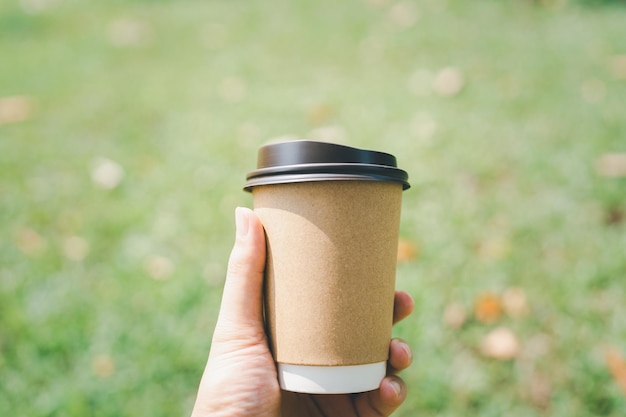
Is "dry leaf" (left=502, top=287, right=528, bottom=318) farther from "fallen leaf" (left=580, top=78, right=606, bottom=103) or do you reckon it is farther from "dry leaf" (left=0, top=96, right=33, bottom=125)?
"dry leaf" (left=0, top=96, right=33, bottom=125)

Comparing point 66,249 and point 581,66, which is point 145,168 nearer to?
point 66,249

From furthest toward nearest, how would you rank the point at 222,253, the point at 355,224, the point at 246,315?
the point at 222,253, the point at 246,315, the point at 355,224

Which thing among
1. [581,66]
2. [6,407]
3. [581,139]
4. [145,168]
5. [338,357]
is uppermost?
[581,66]

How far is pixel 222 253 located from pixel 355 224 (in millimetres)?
1437

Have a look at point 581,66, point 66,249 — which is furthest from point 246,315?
point 581,66

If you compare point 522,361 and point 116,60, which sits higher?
point 116,60

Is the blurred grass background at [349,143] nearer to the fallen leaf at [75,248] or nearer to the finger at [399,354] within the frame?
the fallen leaf at [75,248]

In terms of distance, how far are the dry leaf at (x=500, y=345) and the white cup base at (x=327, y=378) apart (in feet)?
3.14

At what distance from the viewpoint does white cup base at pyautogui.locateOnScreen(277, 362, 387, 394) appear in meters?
1.28

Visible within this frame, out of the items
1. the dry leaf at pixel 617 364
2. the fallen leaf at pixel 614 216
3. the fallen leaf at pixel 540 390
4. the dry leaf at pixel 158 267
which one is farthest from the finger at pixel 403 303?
the fallen leaf at pixel 614 216

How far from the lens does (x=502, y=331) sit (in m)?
2.17

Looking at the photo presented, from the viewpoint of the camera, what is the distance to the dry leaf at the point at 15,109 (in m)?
3.72

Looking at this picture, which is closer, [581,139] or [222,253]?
[222,253]

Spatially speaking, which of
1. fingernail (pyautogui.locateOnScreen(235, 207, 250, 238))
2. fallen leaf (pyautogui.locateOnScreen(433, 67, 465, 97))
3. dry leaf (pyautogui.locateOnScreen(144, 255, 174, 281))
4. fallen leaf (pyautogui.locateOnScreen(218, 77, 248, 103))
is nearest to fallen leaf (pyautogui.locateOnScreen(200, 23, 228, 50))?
fallen leaf (pyautogui.locateOnScreen(218, 77, 248, 103))
